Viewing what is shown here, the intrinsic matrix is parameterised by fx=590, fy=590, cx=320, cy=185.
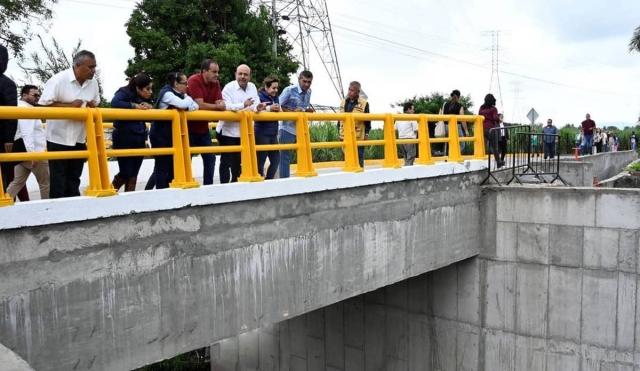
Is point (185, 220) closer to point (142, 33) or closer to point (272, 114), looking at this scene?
point (272, 114)

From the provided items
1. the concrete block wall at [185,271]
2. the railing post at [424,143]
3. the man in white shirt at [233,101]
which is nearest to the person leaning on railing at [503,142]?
the railing post at [424,143]

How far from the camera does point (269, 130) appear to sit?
763 cm

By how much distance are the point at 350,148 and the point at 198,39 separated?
706 inches

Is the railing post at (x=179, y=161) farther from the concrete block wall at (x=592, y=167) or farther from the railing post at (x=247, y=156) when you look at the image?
the concrete block wall at (x=592, y=167)

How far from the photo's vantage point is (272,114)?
6.79 metres

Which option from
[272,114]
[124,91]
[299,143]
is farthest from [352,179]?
[124,91]

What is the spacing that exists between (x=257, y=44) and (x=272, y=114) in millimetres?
19056

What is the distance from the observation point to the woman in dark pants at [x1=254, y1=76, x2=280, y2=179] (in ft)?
25.0

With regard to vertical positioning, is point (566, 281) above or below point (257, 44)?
below

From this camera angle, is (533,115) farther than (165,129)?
Yes

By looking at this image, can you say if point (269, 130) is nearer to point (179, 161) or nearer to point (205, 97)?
point (205, 97)

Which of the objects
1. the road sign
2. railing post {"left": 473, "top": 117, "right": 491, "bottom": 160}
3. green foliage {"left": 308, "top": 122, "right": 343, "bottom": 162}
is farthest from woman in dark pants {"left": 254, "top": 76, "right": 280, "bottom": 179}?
the road sign

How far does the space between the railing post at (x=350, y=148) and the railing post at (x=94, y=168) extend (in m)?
3.54

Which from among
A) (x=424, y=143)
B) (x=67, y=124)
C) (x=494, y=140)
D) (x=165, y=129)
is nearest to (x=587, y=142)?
(x=494, y=140)
